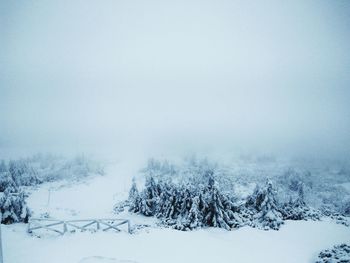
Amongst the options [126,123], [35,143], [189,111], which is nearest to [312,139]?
[189,111]

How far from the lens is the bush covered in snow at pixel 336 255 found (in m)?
10.6

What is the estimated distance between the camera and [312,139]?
71.9 m

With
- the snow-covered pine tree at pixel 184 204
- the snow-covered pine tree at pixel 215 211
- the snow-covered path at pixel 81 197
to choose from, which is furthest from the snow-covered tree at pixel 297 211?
the snow-covered path at pixel 81 197

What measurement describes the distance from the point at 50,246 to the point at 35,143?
2418 inches

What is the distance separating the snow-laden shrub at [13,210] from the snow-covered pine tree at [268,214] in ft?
51.9

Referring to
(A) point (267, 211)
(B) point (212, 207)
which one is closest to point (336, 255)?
(A) point (267, 211)

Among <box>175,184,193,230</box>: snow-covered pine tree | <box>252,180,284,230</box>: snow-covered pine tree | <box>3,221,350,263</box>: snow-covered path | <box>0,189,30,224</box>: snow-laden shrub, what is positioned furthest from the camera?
<box>252,180,284,230</box>: snow-covered pine tree

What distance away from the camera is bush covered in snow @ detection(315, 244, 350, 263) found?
34.9 ft

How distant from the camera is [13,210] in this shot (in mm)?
15156

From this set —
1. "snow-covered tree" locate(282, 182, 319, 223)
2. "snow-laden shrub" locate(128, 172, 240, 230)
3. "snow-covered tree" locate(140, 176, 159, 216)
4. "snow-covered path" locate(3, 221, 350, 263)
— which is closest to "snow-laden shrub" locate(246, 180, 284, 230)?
"snow-covered tree" locate(282, 182, 319, 223)

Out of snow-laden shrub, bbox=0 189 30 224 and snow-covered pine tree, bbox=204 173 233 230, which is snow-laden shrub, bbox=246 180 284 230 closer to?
snow-covered pine tree, bbox=204 173 233 230

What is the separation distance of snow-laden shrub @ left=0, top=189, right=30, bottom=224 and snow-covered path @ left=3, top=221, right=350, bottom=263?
0.94 metres

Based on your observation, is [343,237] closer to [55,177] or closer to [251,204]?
[251,204]

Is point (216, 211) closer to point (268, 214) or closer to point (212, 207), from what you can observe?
point (212, 207)
